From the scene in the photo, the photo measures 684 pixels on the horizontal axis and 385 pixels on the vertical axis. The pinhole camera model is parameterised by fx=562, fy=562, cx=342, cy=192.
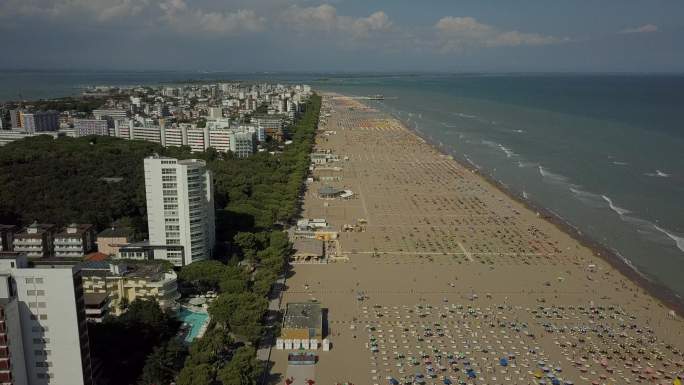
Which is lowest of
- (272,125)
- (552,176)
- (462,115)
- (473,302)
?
(473,302)

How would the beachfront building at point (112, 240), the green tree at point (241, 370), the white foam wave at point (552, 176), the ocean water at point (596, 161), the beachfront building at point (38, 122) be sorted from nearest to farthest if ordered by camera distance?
the green tree at point (241, 370)
the beachfront building at point (112, 240)
the ocean water at point (596, 161)
the white foam wave at point (552, 176)
the beachfront building at point (38, 122)

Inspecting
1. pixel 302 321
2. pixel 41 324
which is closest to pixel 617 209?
pixel 302 321

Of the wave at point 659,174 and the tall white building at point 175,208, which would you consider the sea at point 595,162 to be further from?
the tall white building at point 175,208

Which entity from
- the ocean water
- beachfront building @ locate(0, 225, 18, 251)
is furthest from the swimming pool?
the ocean water

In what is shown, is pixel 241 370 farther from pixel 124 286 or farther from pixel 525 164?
pixel 525 164

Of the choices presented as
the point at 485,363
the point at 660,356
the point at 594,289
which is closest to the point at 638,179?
the point at 594,289

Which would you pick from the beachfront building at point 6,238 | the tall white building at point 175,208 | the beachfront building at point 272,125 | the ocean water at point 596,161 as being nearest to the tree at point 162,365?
the tall white building at point 175,208

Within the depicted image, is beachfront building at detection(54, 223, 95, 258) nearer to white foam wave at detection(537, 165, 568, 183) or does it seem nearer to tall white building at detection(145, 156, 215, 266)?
tall white building at detection(145, 156, 215, 266)
